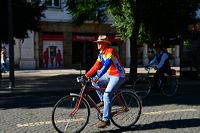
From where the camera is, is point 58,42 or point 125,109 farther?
point 58,42

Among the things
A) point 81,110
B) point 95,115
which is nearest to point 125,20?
point 95,115

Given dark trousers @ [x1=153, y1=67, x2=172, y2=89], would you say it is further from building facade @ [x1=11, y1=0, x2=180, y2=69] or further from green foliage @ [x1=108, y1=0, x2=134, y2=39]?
building facade @ [x1=11, y1=0, x2=180, y2=69]

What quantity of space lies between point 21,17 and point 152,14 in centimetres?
781

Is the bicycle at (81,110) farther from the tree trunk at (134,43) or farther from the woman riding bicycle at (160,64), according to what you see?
the tree trunk at (134,43)

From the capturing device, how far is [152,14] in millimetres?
23859

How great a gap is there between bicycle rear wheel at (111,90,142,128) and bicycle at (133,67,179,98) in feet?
14.7

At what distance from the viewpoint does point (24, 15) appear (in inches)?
806

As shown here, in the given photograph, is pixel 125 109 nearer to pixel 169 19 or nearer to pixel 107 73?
pixel 107 73

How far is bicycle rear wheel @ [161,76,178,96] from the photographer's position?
1355 centimetres

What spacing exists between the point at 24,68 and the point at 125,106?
26563mm

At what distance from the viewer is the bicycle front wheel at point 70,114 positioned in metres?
7.44

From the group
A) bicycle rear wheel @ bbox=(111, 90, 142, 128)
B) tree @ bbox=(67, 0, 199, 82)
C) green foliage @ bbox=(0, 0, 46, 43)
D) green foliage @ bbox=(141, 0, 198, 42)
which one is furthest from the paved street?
green foliage @ bbox=(141, 0, 198, 42)

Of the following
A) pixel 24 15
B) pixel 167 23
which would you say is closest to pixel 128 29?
pixel 167 23

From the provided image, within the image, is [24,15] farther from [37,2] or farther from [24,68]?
[24,68]
